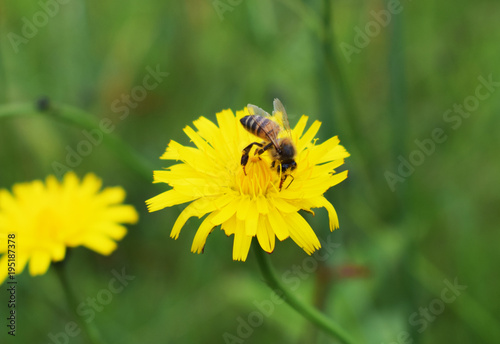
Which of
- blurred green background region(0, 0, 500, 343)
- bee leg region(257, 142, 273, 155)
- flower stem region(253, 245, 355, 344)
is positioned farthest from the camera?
blurred green background region(0, 0, 500, 343)

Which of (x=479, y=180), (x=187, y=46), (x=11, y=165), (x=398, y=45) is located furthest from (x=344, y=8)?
(x=11, y=165)

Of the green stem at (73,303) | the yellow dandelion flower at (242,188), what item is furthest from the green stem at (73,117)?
the yellow dandelion flower at (242,188)

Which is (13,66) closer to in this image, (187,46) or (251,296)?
(187,46)

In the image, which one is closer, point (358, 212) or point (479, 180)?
point (358, 212)

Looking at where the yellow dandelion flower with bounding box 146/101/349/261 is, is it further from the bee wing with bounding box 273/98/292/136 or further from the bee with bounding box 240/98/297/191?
the bee wing with bounding box 273/98/292/136

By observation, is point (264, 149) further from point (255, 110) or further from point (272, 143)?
point (255, 110)

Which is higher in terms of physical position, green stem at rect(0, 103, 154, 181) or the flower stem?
green stem at rect(0, 103, 154, 181)

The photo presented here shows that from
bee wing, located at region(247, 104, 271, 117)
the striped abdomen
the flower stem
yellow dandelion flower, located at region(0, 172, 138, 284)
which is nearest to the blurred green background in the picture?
yellow dandelion flower, located at region(0, 172, 138, 284)

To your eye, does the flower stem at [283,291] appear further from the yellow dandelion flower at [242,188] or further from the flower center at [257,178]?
the flower center at [257,178]
